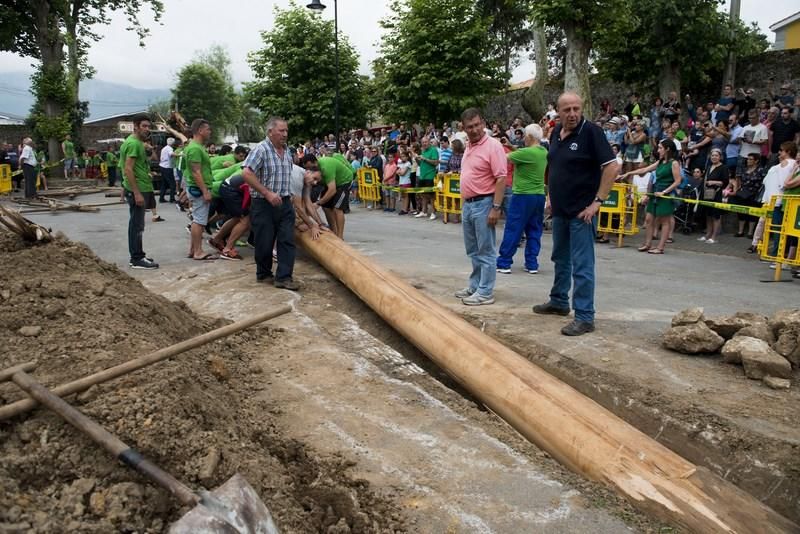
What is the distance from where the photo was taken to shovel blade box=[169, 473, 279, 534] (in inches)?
84.0

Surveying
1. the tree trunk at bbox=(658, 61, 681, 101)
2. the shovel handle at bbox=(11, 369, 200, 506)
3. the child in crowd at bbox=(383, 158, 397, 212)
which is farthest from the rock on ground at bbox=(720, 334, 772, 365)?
the tree trunk at bbox=(658, 61, 681, 101)

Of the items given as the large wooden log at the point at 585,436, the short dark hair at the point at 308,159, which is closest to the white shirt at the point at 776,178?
the short dark hair at the point at 308,159

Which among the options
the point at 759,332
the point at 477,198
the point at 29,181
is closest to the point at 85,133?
the point at 29,181

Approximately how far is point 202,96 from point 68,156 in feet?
148

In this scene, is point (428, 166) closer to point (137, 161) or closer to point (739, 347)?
point (137, 161)

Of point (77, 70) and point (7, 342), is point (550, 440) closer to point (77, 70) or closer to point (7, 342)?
point (7, 342)

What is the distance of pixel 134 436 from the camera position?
2723mm

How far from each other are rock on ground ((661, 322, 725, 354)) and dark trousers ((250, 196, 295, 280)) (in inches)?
158

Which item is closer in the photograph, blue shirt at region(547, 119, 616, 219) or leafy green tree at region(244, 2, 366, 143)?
blue shirt at region(547, 119, 616, 219)

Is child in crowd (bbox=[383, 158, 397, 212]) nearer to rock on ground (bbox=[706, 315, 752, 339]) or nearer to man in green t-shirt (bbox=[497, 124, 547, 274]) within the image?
man in green t-shirt (bbox=[497, 124, 547, 274])

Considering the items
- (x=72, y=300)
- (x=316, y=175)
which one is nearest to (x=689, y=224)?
(x=316, y=175)

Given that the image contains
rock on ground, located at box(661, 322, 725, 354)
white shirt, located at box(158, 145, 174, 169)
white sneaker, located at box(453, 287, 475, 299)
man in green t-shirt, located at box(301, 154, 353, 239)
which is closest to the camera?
rock on ground, located at box(661, 322, 725, 354)

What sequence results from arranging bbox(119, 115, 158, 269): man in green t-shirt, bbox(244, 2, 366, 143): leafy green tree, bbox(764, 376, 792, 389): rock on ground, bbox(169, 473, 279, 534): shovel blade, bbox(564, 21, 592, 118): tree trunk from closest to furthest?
bbox(169, 473, 279, 534): shovel blade, bbox(764, 376, 792, 389): rock on ground, bbox(119, 115, 158, 269): man in green t-shirt, bbox(564, 21, 592, 118): tree trunk, bbox(244, 2, 366, 143): leafy green tree

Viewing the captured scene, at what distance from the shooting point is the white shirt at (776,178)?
913 cm
